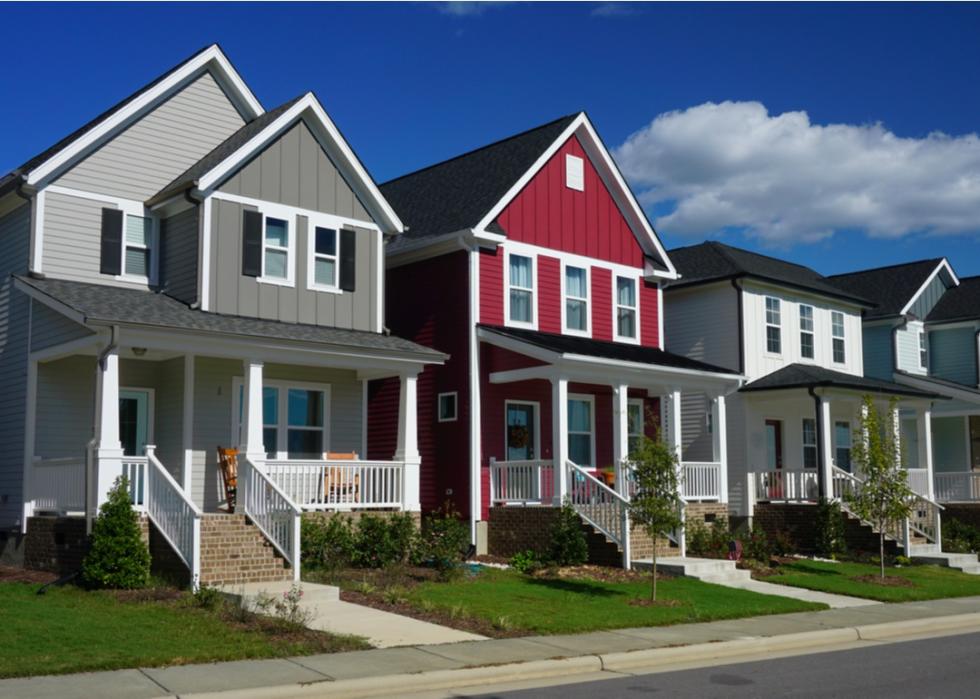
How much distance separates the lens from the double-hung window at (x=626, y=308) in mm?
26969

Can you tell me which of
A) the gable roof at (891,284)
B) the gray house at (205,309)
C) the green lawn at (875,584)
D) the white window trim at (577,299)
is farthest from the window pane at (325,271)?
the gable roof at (891,284)

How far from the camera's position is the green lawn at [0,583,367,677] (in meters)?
11.4

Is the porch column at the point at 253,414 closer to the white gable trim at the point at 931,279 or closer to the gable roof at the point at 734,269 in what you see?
the gable roof at the point at 734,269

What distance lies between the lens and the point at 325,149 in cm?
2242

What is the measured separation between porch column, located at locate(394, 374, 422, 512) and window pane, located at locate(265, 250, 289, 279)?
321 centimetres

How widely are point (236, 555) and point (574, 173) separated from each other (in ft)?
44.3

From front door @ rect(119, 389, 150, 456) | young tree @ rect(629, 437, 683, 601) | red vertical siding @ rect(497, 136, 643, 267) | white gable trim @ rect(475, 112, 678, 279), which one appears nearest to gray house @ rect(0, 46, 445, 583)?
front door @ rect(119, 389, 150, 456)

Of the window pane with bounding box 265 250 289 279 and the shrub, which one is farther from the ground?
the window pane with bounding box 265 250 289 279

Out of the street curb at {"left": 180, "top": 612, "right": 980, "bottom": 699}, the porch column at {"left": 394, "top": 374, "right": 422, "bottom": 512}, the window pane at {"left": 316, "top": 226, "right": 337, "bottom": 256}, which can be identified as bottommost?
the street curb at {"left": 180, "top": 612, "right": 980, "bottom": 699}

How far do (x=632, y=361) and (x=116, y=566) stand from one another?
11.4 m

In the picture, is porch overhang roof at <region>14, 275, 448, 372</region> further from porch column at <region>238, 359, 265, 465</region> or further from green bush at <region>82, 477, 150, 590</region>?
green bush at <region>82, 477, 150, 590</region>

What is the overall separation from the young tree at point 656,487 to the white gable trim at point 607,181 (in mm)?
8606

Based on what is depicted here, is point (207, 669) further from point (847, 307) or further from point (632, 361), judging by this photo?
point (847, 307)

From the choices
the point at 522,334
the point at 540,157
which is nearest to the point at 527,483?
the point at 522,334
